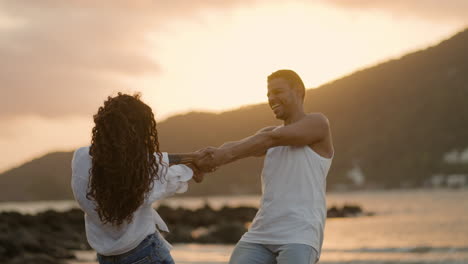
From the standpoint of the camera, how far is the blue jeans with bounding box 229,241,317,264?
540 centimetres

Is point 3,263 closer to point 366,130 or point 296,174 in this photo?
point 296,174

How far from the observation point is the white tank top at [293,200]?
5480 millimetres

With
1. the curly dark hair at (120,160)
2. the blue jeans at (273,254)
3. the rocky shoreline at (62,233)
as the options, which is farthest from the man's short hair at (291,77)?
the rocky shoreline at (62,233)

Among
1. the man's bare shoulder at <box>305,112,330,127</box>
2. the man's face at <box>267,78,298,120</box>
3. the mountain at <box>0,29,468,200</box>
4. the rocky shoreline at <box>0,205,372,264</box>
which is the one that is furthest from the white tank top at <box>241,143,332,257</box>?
the mountain at <box>0,29,468,200</box>

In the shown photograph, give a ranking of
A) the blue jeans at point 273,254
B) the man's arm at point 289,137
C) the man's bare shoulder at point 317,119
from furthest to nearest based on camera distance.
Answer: the man's bare shoulder at point 317,119
the man's arm at point 289,137
the blue jeans at point 273,254

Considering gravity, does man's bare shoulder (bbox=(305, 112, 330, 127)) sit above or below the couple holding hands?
above

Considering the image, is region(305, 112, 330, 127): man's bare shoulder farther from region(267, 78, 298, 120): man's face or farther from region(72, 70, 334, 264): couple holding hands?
region(267, 78, 298, 120): man's face

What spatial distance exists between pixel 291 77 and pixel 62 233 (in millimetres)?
31451

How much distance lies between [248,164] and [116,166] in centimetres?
18137

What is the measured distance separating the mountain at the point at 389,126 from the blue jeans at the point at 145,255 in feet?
448

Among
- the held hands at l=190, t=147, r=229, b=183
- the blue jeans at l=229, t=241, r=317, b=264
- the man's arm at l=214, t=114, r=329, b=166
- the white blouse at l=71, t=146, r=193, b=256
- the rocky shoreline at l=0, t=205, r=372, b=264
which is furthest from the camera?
the rocky shoreline at l=0, t=205, r=372, b=264

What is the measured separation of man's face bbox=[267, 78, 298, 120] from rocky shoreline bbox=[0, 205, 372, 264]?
1249 cm

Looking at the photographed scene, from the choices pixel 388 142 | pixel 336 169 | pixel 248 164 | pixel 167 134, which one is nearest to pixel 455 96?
pixel 388 142

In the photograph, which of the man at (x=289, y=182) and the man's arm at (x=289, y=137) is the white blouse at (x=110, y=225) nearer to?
the man at (x=289, y=182)
